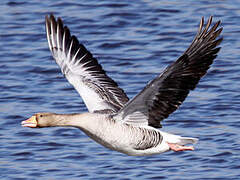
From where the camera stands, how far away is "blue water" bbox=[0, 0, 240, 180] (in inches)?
485

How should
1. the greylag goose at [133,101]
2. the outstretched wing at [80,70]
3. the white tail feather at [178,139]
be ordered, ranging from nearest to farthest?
1. the greylag goose at [133,101]
2. the white tail feather at [178,139]
3. the outstretched wing at [80,70]

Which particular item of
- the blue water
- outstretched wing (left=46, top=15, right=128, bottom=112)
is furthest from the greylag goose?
the blue water

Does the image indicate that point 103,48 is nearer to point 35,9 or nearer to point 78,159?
point 35,9

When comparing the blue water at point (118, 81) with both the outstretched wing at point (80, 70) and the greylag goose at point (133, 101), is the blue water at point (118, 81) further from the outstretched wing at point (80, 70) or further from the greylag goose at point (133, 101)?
the greylag goose at point (133, 101)

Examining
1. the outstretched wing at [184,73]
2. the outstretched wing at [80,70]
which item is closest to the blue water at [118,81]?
the outstretched wing at [80,70]

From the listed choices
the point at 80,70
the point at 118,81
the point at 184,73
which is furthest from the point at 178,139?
the point at 118,81

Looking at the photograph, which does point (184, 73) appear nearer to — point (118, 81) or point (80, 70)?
point (80, 70)

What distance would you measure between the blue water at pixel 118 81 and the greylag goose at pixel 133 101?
1.48 metres

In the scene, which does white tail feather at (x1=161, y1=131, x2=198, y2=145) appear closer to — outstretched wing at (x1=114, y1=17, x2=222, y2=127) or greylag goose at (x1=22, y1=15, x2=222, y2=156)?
greylag goose at (x1=22, y1=15, x2=222, y2=156)

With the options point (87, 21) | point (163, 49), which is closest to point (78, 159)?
point (163, 49)

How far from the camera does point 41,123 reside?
10148mm

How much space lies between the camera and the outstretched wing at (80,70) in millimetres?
11266

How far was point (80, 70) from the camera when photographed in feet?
38.8

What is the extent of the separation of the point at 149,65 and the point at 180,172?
4.49m
